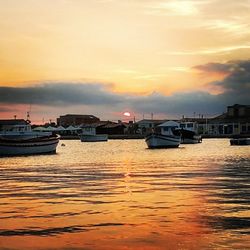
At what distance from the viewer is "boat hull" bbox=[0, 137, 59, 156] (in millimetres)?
62781

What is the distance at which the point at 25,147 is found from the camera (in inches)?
2520

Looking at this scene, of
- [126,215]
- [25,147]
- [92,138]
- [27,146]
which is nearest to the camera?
[126,215]

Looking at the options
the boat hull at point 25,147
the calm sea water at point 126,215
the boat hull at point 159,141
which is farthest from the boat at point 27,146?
the calm sea water at point 126,215

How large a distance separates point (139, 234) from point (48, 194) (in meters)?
9.01

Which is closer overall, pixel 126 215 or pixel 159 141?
pixel 126 215

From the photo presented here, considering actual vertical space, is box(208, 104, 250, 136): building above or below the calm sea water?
above

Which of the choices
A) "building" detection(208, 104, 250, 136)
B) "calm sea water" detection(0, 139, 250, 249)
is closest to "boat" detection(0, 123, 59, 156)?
"calm sea water" detection(0, 139, 250, 249)

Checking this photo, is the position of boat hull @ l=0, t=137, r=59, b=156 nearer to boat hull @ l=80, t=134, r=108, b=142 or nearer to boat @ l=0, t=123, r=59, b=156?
boat @ l=0, t=123, r=59, b=156

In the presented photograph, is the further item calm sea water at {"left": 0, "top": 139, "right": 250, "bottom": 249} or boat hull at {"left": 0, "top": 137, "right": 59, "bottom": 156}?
boat hull at {"left": 0, "top": 137, "right": 59, "bottom": 156}

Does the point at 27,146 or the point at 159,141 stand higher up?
the point at 159,141

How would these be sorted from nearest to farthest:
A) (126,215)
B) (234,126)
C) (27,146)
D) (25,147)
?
(126,215), (25,147), (27,146), (234,126)

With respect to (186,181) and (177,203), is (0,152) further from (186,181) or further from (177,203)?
(177,203)

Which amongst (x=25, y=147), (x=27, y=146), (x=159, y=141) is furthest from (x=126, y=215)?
(x=159, y=141)

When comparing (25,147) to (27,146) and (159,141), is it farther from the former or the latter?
(159,141)
